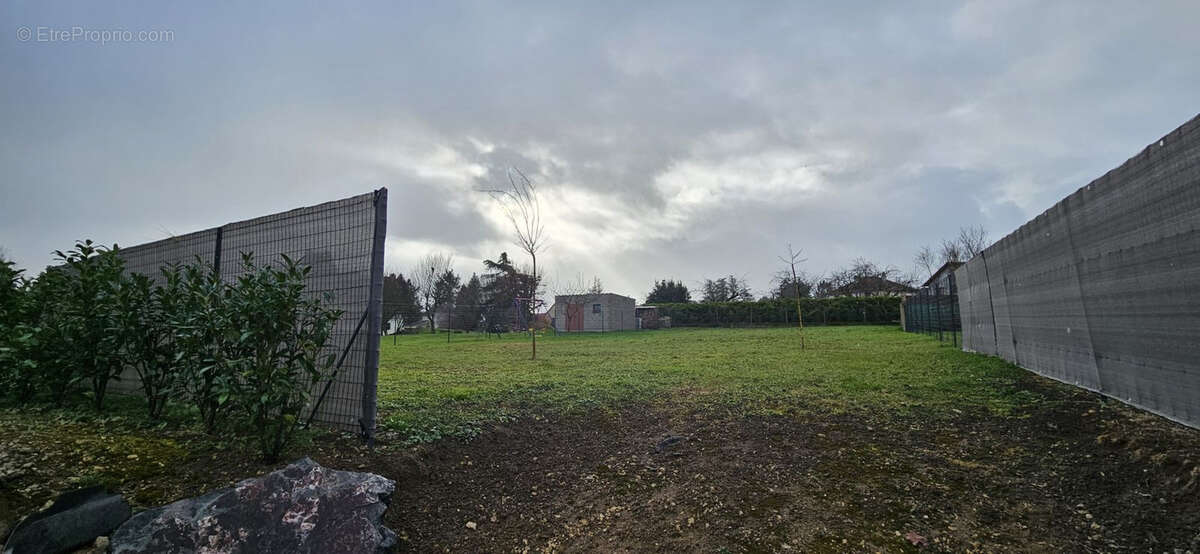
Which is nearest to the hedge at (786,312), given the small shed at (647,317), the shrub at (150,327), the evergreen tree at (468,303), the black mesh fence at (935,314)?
the small shed at (647,317)

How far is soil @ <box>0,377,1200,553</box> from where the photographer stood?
92.4 inches

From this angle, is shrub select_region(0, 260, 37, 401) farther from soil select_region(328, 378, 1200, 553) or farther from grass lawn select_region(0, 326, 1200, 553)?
soil select_region(328, 378, 1200, 553)

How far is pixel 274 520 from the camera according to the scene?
6.95ft

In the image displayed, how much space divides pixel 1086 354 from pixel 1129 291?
1.32 m

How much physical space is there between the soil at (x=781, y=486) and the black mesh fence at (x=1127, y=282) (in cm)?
36

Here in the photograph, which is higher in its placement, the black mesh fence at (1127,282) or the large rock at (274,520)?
the black mesh fence at (1127,282)

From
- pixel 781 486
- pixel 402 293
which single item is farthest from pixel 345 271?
pixel 402 293

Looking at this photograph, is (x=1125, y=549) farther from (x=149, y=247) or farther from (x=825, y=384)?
(x=149, y=247)

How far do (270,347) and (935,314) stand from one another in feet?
54.3

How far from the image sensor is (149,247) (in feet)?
16.9

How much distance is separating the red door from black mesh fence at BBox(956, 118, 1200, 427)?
26.0 meters

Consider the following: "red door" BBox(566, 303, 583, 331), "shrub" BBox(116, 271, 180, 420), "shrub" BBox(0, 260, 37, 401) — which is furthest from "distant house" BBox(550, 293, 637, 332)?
"shrub" BBox(116, 271, 180, 420)

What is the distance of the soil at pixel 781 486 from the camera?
2.35 m

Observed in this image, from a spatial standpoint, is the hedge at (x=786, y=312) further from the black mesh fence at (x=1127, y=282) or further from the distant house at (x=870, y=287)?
the black mesh fence at (x=1127, y=282)
